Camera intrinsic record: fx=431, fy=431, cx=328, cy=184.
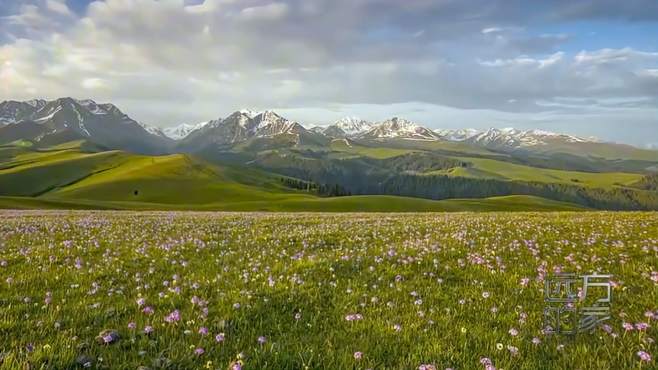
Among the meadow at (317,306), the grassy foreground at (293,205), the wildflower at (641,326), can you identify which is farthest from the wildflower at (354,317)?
the grassy foreground at (293,205)

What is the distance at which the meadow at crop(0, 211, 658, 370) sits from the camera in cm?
548

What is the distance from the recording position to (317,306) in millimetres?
7922

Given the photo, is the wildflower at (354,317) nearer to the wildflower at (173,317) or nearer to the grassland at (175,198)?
the wildflower at (173,317)

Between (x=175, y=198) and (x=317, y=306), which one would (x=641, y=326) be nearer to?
(x=317, y=306)

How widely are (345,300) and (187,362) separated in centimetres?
353

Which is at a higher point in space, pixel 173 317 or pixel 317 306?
pixel 173 317

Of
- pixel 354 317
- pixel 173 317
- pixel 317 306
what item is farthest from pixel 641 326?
pixel 173 317

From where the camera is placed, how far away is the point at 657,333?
20.9 feet

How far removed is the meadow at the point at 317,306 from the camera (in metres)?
5.48

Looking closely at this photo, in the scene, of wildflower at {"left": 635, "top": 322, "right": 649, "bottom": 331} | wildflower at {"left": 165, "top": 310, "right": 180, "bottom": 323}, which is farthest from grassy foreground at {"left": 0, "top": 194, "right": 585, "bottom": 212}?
wildflower at {"left": 635, "top": 322, "right": 649, "bottom": 331}

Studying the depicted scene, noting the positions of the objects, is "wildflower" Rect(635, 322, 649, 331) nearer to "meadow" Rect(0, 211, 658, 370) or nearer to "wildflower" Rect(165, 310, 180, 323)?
"meadow" Rect(0, 211, 658, 370)

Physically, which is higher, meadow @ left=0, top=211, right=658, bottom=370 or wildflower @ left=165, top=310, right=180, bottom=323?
wildflower @ left=165, top=310, right=180, bottom=323

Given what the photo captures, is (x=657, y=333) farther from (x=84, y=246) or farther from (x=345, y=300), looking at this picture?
(x=84, y=246)

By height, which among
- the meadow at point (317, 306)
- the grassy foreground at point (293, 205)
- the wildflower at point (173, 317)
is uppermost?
the wildflower at point (173, 317)
